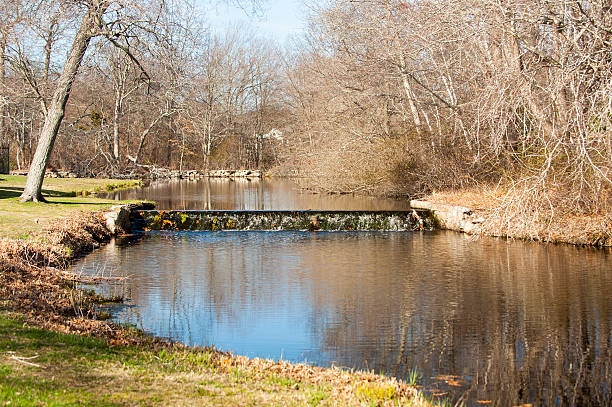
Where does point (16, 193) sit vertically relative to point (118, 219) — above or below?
above

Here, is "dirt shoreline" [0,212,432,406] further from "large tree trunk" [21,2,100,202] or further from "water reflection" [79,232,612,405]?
"large tree trunk" [21,2,100,202]

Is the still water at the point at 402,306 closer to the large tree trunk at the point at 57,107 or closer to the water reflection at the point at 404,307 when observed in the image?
the water reflection at the point at 404,307

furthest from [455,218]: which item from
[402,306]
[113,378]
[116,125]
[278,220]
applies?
[116,125]

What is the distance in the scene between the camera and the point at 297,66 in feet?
133

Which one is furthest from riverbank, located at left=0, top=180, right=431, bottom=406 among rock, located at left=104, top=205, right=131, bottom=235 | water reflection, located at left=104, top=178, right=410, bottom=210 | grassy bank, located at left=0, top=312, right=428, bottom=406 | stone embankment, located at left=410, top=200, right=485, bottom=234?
water reflection, located at left=104, top=178, right=410, bottom=210

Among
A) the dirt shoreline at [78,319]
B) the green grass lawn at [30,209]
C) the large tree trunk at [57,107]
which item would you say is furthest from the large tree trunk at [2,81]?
the dirt shoreline at [78,319]

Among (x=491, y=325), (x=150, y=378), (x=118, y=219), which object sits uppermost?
(x=118, y=219)

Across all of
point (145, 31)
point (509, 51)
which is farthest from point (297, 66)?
point (509, 51)

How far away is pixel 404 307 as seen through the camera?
346 inches

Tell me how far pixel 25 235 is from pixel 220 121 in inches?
1389

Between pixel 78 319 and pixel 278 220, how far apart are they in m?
10.9

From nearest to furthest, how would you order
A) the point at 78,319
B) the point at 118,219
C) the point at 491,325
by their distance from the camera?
the point at 78,319
the point at 491,325
the point at 118,219

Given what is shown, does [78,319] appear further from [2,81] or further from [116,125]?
[116,125]

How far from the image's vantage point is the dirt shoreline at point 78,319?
4910 mm
